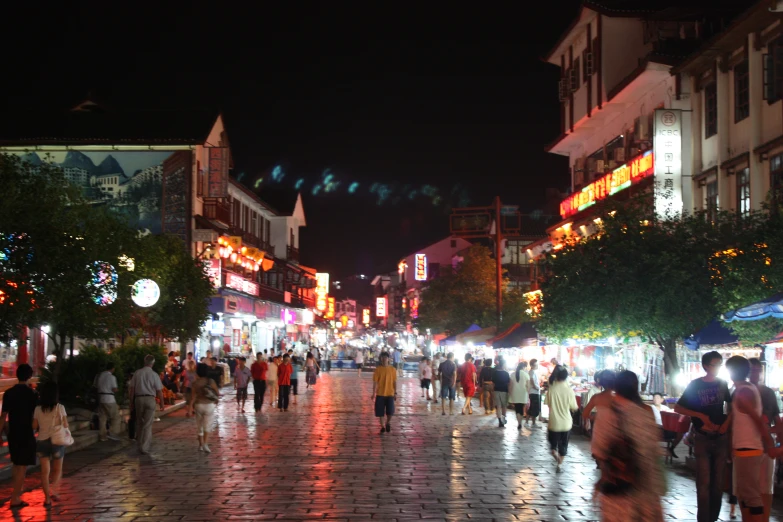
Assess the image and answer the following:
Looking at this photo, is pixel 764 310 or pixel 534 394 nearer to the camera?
pixel 764 310

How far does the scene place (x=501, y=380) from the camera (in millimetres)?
22234

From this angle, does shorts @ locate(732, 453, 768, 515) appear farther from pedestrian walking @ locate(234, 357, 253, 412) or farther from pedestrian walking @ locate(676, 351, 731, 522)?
pedestrian walking @ locate(234, 357, 253, 412)

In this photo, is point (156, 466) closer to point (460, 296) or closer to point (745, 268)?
point (745, 268)

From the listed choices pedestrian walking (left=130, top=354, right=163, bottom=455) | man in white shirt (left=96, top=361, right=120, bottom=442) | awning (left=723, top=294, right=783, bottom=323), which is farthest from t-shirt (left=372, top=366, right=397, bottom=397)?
awning (left=723, top=294, right=783, bottom=323)

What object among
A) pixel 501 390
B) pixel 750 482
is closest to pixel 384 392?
→ pixel 501 390

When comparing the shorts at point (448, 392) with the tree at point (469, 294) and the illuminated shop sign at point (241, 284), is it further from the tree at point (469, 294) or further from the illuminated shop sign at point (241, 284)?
the tree at point (469, 294)

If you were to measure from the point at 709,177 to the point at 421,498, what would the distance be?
17.6 m

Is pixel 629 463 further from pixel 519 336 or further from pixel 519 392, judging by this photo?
pixel 519 336

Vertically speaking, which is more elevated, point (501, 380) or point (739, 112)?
point (739, 112)

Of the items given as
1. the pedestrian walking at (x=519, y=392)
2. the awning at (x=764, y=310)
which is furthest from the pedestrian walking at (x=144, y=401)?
the awning at (x=764, y=310)

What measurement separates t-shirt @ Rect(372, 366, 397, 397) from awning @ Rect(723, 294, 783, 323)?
7.93 metres

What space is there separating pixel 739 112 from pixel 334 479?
16.4 metres

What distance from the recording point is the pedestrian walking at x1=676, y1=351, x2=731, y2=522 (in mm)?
9453

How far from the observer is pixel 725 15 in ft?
102
